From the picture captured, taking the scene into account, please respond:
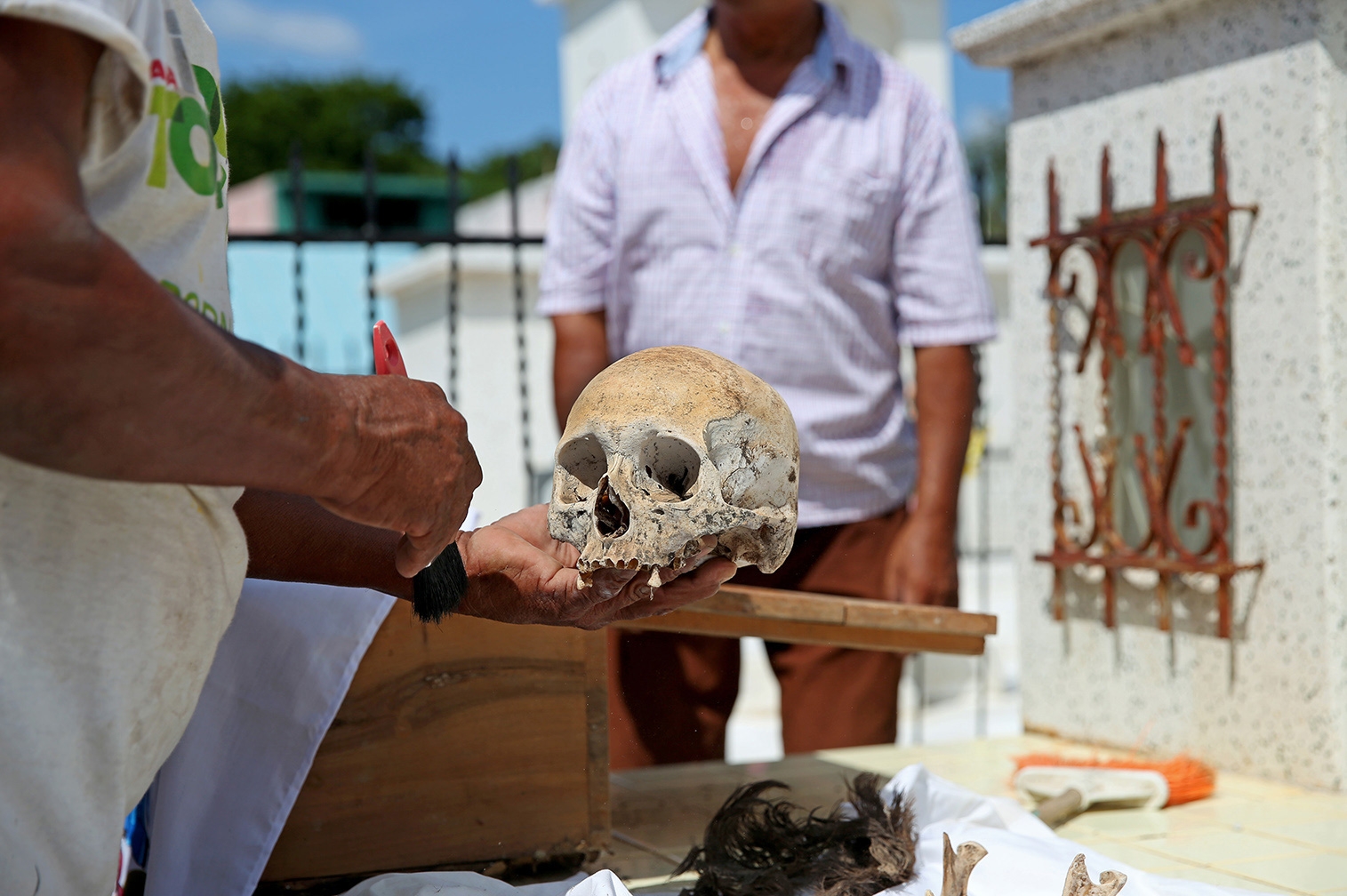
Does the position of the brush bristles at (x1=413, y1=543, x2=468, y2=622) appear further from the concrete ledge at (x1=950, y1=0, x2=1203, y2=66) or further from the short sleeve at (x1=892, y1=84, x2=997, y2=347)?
the concrete ledge at (x1=950, y1=0, x2=1203, y2=66)

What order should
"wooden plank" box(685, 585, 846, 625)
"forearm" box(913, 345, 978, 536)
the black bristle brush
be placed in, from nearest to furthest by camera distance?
the black bristle brush
"wooden plank" box(685, 585, 846, 625)
"forearm" box(913, 345, 978, 536)

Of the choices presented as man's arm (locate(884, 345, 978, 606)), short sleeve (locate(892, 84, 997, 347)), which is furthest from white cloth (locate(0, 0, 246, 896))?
short sleeve (locate(892, 84, 997, 347))

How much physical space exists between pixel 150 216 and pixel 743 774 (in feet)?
7.33

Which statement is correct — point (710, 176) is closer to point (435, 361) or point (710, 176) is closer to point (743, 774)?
point (743, 774)

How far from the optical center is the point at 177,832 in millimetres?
2105

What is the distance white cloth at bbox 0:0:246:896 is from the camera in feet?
4.38

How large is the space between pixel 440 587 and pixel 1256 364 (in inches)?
93.2

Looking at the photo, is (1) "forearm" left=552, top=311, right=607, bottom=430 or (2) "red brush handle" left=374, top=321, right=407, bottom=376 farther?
(1) "forearm" left=552, top=311, right=607, bottom=430

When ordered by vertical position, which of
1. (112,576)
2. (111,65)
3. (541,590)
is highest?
(111,65)

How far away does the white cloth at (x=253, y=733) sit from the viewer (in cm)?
211

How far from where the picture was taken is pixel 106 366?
1.19m

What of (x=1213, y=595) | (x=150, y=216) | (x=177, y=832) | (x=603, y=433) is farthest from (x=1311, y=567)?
(x=150, y=216)

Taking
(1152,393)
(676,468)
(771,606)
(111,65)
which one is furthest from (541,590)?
A: (1152,393)

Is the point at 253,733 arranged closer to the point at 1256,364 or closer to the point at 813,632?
the point at 813,632
